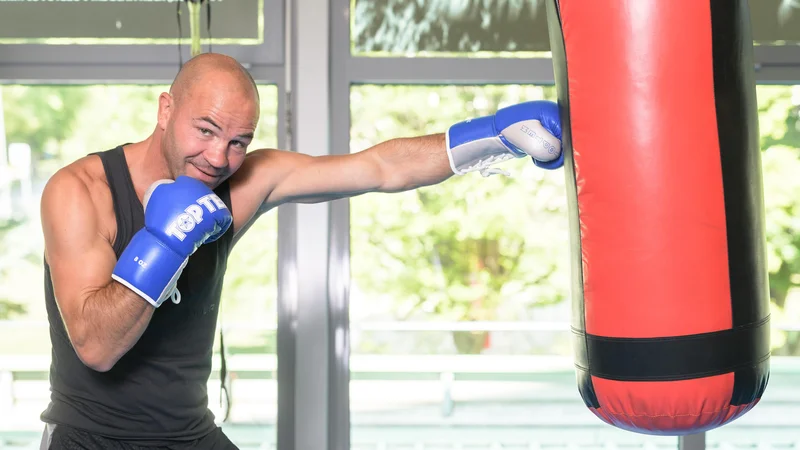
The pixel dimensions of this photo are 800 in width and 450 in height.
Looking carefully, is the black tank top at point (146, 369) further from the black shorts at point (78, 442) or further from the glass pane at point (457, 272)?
the glass pane at point (457, 272)

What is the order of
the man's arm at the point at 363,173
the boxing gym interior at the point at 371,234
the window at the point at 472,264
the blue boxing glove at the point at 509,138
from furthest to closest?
the window at the point at 472,264 < the boxing gym interior at the point at 371,234 < the man's arm at the point at 363,173 < the blue boxing glove at the point at 509,138

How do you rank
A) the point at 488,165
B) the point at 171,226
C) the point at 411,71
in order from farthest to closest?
1. the point at 411,71
2. the point at 488,165
3. the point at 171,226

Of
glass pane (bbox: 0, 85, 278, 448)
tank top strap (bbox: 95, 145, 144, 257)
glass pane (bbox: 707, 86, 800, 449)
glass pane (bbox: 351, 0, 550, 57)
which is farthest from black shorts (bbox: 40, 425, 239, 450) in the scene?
glass pane (bbox: 707, 86, 800, 449)

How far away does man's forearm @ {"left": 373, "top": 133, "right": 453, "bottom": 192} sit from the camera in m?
2.19

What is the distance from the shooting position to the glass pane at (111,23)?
3057mm

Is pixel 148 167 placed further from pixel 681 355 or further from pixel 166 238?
pixel 681 355

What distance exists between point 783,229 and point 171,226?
2433 mm

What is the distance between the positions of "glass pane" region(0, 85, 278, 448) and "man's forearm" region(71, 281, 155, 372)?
1.43 metres

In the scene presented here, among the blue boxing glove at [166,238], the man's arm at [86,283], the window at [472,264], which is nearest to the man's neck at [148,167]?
the man's arm at [86,283]

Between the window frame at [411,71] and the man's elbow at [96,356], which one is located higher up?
the window frame at [411,71]

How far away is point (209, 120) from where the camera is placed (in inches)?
72.3

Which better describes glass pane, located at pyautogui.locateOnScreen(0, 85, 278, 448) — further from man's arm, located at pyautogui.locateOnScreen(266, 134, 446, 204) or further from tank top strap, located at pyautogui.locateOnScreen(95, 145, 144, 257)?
tank top strap, located at pyautogui.locateOnScreen(95, 145, 144, 257)

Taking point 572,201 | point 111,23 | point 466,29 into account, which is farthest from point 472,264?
point 111,23

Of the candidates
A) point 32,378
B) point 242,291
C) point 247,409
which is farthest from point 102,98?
point 247,409
